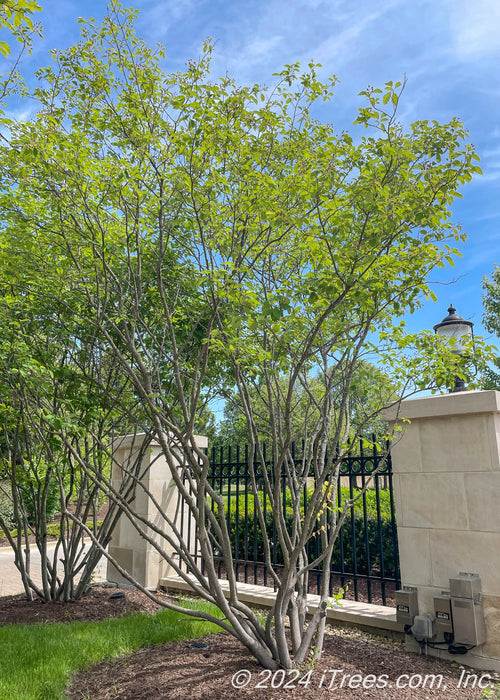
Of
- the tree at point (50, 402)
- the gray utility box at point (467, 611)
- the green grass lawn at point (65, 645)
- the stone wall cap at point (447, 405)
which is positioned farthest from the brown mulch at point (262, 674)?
the stone wall cap at point (447, 405)

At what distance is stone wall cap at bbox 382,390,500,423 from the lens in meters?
4.10

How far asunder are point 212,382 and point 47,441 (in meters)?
1.76

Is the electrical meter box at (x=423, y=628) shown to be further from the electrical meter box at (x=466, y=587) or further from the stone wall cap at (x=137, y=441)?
the stone wall cap at (x=137, y=441)

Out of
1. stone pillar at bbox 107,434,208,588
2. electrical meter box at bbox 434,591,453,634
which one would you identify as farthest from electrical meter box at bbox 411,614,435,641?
stone pillar at bbox 107,434,208,588

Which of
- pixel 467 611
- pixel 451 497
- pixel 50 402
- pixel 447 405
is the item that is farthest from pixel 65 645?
pixel 447 405

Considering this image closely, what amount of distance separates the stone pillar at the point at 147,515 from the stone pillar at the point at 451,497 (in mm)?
3048

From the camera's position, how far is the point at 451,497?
4.23 m

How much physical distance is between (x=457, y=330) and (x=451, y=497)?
1.56 metres

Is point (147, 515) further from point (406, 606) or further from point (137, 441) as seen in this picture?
point (406, 606)

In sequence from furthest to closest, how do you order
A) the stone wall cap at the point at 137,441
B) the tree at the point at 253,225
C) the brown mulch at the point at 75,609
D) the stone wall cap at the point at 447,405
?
the stone wall cap at the point at 137,441 < the brown mulch at the point at 75,609 < the stone wall cap at the point at 447,405 < the tree at the point at 253,225

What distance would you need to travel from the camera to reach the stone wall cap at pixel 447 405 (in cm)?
410

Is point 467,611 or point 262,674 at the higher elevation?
point 467,611

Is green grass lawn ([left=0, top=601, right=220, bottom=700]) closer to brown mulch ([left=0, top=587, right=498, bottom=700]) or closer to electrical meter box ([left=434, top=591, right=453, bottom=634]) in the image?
brown mulch ([left=0, top=587, right=498, bottom=700])

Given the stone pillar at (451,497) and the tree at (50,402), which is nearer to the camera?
the stone pillar at (451,497)
